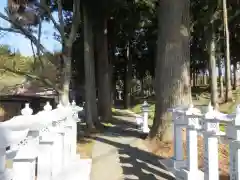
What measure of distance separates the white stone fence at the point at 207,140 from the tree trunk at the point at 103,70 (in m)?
14.5

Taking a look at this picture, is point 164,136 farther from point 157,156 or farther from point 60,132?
point 60,132

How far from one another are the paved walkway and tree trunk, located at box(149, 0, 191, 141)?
109 cm

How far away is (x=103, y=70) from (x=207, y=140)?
17779mm

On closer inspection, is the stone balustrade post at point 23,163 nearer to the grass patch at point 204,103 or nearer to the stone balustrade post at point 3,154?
the stone balustrade post at point 3,154

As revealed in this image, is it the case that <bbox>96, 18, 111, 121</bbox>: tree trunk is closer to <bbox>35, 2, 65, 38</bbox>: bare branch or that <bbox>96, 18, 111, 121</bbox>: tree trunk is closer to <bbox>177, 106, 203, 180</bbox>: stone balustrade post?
<bbox>35, 2, 65, 38</bbox>: bare branch

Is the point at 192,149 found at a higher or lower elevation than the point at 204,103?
lower

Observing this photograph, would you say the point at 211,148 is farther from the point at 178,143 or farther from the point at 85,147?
the point at 85,147

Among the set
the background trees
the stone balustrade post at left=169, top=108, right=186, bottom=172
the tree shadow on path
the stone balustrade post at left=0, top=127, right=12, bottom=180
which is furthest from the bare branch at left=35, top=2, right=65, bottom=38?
the stone balustrade post at left=0, top=127, right=12, bottom=180

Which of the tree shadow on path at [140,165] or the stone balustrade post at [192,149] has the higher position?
the stone balustrade post at [192,149]

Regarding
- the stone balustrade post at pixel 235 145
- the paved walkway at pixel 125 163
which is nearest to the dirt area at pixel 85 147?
the paved walkway at pixel 125 163

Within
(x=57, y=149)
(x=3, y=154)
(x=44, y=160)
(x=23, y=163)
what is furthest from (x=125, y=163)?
(x=3, y=154)

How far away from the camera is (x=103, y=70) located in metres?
23.5

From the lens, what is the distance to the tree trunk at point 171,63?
1111 centimetres

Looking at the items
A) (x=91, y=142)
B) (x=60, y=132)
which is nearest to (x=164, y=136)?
(x=91, y=142)
